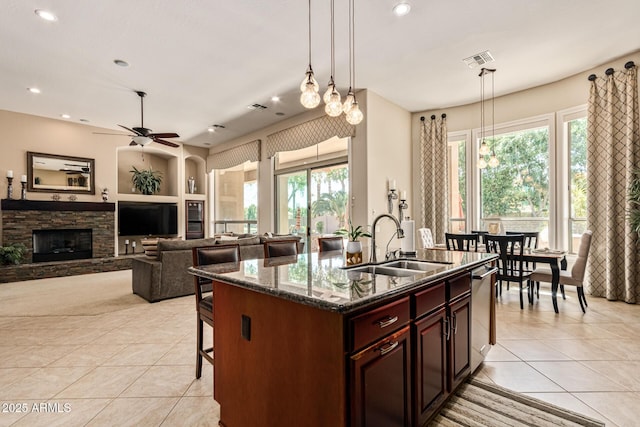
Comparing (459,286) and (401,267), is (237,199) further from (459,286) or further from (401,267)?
(459,286)

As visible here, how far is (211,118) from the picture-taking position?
6730mm

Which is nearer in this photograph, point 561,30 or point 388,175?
point 561,30

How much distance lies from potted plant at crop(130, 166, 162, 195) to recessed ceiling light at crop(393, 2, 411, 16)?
24.9ft

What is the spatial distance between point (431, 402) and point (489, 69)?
4.57m

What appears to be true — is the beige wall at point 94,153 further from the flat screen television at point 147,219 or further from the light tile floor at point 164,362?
the light tile floor at point 164,362

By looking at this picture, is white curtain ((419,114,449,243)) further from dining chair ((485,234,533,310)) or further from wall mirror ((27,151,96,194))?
wall mirror ((27,151,96,194))

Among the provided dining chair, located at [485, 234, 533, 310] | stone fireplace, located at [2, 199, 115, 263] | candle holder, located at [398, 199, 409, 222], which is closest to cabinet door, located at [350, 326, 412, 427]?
dining chair, located at [485, 234, 533, 310]

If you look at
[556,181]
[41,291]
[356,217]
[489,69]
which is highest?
[489,69]

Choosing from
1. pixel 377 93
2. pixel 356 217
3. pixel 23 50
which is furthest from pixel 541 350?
pixel 23 50

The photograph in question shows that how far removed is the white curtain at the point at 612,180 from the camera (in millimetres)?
4047

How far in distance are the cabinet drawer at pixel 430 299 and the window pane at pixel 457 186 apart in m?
4.67

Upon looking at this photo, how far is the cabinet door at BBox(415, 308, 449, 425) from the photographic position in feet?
4.98

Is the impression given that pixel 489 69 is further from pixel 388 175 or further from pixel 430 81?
pixel 388 175

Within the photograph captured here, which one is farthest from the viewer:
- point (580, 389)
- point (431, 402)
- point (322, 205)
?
point (322, 205)
